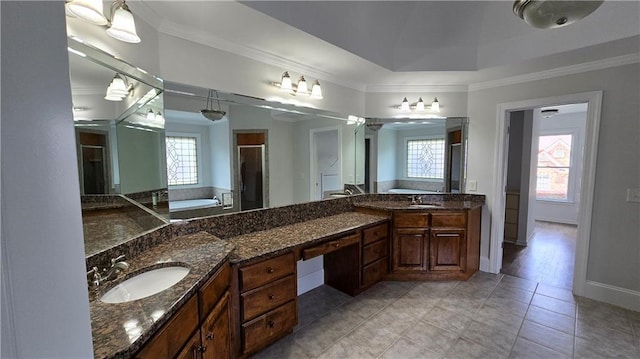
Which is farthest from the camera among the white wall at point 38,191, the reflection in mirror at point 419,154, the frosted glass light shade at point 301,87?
the reflection in mirror at point 419,154

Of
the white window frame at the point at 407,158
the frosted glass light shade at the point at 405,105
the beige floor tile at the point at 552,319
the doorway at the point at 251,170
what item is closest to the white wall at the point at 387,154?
the white window frame at the point at 407,158

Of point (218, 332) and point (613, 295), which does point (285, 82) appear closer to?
point (218, 332)

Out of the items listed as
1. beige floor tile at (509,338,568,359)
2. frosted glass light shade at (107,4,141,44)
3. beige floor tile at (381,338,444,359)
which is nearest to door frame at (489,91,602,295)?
beige floor tile at (509,338,568,359)

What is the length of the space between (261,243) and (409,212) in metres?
1.76

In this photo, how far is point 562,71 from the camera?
278cm

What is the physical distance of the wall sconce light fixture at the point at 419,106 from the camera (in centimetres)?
337

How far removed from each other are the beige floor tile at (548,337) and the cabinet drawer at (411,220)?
4.00ft

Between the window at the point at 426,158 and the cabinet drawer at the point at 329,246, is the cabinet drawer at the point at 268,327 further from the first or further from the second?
the window at the point at 426,158

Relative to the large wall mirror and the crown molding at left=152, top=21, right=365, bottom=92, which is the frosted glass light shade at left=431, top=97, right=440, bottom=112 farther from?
the crown molding at left=152, top=21, right=365, bottom=92

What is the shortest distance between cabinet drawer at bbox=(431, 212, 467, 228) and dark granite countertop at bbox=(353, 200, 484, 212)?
6 cm

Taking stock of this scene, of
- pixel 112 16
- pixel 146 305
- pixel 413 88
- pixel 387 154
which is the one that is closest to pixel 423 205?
pixel 387 154

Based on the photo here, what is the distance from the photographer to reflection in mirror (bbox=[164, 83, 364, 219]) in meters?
2.03

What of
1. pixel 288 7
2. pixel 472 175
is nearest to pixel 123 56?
pixel 288 7

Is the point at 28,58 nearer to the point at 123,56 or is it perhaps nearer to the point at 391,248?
the point at 123,56
